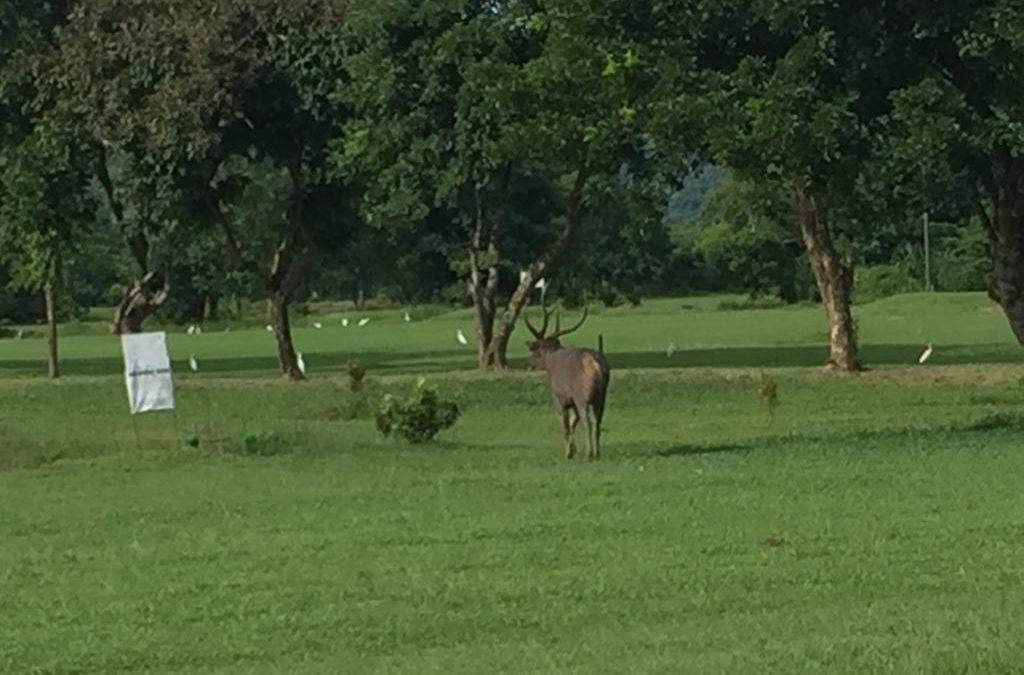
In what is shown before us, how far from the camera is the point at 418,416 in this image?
25.7m

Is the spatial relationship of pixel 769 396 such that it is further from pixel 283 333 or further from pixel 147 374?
pixel 283 333

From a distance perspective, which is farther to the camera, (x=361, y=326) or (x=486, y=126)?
(x=361, y=326)

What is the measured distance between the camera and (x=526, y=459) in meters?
23.5

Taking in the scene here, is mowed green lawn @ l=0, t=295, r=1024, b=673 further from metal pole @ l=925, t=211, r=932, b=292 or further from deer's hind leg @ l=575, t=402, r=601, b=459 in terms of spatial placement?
metal pole @ l=925, t=211, r=932, b=292

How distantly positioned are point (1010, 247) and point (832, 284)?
12206 mm

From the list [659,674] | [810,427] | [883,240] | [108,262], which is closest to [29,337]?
[108,262]

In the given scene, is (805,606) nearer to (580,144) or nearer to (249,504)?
(249,504)

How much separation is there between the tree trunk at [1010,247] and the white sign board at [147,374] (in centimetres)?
974

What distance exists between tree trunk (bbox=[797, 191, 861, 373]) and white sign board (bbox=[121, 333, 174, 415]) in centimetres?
1400

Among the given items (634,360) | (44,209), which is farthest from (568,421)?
(634,360)

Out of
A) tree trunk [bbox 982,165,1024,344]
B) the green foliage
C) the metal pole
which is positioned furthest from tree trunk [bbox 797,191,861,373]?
the metal pole

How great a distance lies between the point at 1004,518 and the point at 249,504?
22.5 feet

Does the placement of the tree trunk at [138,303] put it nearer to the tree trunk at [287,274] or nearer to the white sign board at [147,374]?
the tree trunk at [287,274]

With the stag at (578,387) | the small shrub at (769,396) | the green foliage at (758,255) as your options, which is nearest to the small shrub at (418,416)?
the stag at (578,387)
